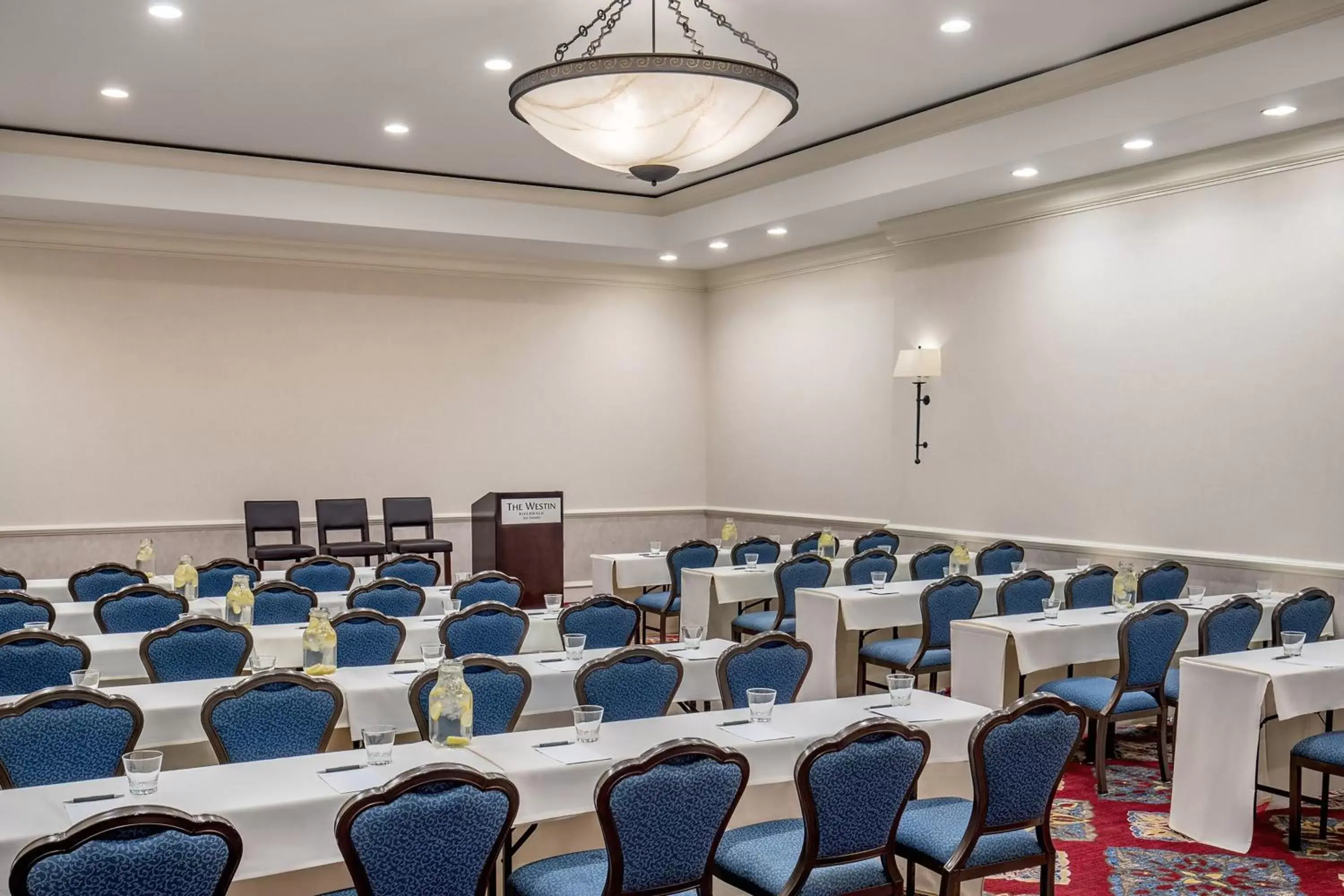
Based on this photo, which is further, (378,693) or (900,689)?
(378,693)

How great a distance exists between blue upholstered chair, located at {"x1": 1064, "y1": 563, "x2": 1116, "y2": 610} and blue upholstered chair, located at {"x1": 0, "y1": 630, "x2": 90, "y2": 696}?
5.73 m

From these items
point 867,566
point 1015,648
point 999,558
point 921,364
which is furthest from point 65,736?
point 921,364

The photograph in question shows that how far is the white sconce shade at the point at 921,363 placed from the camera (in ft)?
35.8


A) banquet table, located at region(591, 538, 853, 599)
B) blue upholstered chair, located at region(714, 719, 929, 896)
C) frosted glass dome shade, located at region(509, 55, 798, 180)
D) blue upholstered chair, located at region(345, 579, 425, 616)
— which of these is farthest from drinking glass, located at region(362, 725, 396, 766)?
banquet table, located at region(591, 538, 853, 599)

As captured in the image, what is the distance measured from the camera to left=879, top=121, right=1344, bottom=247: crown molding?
8.00 meters

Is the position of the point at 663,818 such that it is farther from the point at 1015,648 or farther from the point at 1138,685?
the point at 1138,685

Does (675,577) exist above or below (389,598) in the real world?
below

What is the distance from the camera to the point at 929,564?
914cm

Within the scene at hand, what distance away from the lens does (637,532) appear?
47.6ft

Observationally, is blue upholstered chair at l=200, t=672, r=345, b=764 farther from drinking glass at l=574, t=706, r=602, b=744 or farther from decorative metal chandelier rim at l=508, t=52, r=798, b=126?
decorative metal chandelier rim at l=508, t=52, r=798, b=126

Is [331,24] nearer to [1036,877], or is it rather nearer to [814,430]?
[1036,877]

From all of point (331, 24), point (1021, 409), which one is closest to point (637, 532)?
point (1021, 409)

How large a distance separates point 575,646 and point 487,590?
207 centimetres

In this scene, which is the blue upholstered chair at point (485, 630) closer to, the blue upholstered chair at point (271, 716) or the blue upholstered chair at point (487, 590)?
the blue upholstered chair at point (487, 590)
